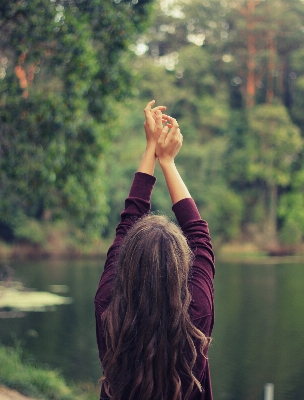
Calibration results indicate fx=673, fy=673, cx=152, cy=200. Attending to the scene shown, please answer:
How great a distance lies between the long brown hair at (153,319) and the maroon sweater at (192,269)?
35 mm

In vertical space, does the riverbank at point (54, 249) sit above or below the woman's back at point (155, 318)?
below

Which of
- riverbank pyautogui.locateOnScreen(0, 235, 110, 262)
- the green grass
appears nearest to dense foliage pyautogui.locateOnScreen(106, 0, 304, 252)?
riverbank pyautogui.locateOnScreen(0, 235, 110, 262)

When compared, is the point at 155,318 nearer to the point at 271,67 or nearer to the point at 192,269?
the point at 192,269

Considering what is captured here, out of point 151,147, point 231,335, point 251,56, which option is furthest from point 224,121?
point 151,147

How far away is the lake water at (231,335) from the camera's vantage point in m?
8.01

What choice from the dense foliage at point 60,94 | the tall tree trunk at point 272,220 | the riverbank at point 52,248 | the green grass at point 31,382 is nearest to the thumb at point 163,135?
the green grass at point 31,382

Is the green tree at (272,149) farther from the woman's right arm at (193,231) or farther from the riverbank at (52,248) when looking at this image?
the woman's right arm at (193,231)

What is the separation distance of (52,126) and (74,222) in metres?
1.75

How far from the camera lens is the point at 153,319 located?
1.24m

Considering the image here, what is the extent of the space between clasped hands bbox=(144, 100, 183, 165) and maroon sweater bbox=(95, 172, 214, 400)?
0.06 metres

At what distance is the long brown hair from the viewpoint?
1246mm

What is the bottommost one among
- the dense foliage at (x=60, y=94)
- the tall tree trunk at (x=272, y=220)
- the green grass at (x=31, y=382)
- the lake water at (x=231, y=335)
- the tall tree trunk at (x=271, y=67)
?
the lake water at (x=231, y=335)

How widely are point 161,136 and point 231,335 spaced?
9469mm

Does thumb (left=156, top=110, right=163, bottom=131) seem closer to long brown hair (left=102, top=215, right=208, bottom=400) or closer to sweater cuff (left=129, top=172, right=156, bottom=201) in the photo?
sweater cuff (left=129, top=172, right=156, bottom=201)
